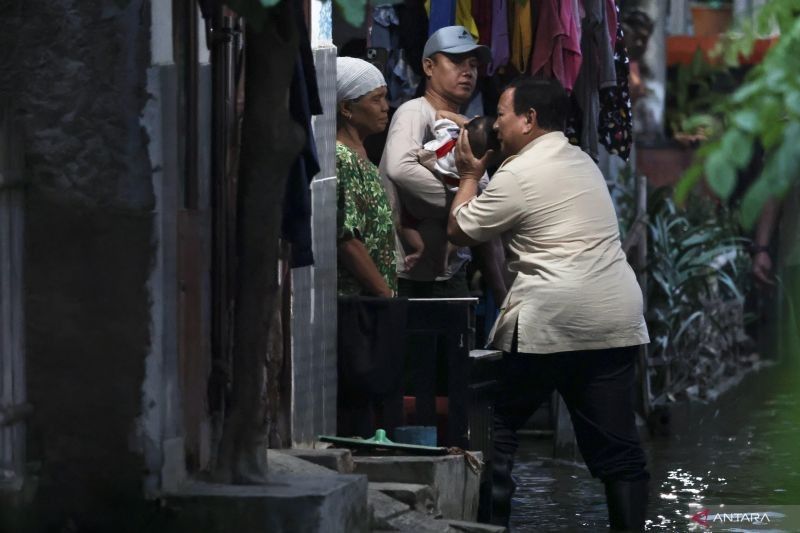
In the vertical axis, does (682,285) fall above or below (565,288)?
below

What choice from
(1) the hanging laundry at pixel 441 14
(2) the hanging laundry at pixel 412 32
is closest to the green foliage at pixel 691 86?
(2) the hanging laundry at pixel 412 32

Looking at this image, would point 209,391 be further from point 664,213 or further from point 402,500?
point 664,213

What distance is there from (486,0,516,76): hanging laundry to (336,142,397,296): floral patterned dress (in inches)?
69.7

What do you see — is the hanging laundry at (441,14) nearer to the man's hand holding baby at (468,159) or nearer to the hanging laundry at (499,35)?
the hanging laundry at (499,35)

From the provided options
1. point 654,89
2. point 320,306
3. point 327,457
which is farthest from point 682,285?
point 654,89

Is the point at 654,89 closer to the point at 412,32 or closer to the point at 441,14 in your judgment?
the point at 412,32

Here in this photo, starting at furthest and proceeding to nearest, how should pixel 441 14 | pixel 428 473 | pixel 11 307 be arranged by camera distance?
pixel 441 14 < pixel 428 473 < pixel 11 307

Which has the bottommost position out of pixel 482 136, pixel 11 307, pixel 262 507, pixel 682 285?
pixel 262 507

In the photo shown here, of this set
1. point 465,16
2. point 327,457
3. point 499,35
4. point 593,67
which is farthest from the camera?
point 593,67

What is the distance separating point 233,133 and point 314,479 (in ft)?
3.96

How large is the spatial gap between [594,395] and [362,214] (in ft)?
3.89

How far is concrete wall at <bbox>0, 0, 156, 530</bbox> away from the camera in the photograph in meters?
5.34

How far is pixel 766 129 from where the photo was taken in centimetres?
260

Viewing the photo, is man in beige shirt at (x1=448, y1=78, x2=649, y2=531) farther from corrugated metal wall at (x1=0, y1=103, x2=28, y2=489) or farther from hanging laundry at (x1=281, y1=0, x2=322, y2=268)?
corrugated metal wall at (x1=0, y1=103, x2=28, y2=489)
